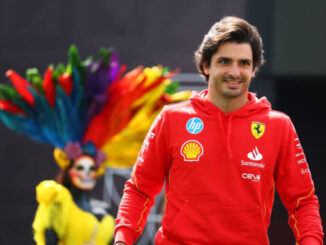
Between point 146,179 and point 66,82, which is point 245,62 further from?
point 66,82

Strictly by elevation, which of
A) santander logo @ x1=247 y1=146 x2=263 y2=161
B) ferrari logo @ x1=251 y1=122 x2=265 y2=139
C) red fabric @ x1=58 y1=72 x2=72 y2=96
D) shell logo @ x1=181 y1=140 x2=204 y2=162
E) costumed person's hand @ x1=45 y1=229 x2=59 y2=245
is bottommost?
→ costumed person's hand @ x1=45 y1=229 x2=59 y2=245

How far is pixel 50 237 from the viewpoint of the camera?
4453 millimetres

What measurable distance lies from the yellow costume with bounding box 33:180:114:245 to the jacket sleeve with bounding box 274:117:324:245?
7.53 ft

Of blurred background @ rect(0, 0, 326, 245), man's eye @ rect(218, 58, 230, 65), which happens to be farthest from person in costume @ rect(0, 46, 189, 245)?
man's eye @ rect(218, 58, 230, 65)

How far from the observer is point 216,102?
253cm

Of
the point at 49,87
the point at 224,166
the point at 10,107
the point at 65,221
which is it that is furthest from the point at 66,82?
the point at 224,166

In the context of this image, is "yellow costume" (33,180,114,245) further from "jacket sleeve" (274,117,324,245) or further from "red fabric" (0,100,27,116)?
"jacket sleeve" (274,117,324,245)

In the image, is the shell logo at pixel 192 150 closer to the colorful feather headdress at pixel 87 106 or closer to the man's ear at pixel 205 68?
the man's ear at pixel 205 68

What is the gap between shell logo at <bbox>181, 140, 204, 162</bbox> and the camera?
95.4 inches

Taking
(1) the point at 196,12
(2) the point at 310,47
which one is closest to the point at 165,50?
(1) the point at 196,12

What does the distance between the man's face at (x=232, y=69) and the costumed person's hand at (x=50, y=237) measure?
2.30m

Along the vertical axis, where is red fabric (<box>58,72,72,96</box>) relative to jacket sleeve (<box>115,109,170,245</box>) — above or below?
above

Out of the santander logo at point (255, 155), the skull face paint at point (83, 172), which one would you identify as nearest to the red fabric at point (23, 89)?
the skull face paint at point (83, 172)

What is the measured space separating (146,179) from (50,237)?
2.09m
